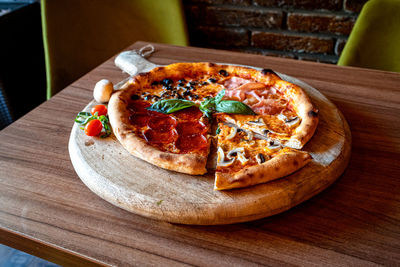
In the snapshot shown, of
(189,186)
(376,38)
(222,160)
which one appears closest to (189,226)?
(189,186)

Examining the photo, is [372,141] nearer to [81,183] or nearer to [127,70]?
[81,183]

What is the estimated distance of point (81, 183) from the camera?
1.09 m

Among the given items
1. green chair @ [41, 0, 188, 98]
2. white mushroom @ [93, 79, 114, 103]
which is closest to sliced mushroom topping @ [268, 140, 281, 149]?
white mushroom @ [93, 79, 114, 103]

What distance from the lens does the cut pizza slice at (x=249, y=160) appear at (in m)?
0.98

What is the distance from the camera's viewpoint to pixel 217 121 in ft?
4.42

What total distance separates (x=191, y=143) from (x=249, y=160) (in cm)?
22

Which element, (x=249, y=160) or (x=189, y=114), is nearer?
(x=249, y=160)

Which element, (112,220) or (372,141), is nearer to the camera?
(112,220)

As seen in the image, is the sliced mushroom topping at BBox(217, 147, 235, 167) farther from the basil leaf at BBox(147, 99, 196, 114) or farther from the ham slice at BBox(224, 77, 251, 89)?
the ham slice at BBox(224, 77, 251, 89)

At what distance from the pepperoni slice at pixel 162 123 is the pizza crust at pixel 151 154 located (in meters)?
0.09

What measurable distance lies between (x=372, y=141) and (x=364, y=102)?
1.01 ft

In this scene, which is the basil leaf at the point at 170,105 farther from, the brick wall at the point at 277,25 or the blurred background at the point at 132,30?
the brick wall at the point at 277,25

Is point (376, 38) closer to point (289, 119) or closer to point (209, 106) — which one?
point (289, 119)

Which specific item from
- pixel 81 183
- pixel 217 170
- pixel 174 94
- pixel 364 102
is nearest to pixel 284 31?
pixel 364 102
